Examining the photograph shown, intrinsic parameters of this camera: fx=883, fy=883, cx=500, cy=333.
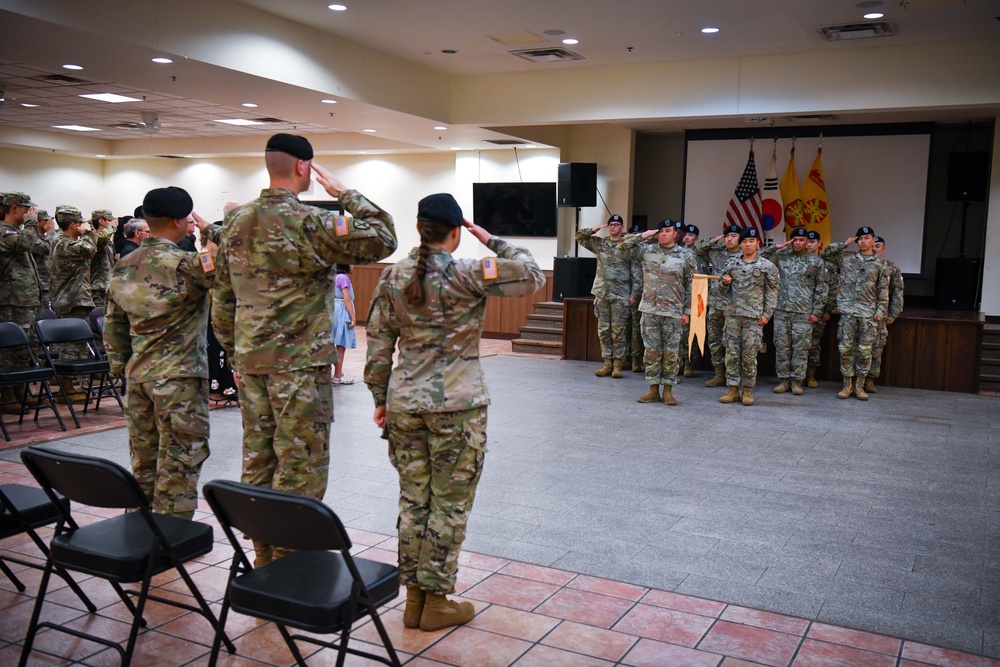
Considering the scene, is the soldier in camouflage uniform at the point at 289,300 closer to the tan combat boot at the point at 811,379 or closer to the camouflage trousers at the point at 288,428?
the camouflage trousers at the point at 288,428

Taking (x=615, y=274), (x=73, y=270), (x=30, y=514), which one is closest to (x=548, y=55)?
(x=615, y=274)

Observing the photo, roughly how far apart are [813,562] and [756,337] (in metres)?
4.81

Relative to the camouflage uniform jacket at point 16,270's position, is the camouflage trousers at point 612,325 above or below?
below

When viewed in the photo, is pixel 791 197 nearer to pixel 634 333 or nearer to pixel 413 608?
pixel 634 333

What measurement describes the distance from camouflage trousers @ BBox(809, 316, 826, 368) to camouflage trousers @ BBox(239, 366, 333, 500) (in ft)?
24.8

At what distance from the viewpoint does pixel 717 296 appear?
9836mm

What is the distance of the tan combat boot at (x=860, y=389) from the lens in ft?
29.6

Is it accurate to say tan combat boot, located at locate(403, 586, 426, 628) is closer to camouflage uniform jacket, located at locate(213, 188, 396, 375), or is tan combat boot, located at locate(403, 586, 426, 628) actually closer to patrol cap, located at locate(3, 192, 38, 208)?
camouflage uniform jacket, located at locate(213, 188, 396, 375)

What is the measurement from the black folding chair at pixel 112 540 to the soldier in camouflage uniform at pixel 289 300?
461 mm

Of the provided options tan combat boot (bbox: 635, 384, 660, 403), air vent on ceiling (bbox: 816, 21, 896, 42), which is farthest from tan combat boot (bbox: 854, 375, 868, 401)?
air vent on ceiling (bbox: 816, 21, 896, 42)

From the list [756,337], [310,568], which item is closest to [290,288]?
[310,568]

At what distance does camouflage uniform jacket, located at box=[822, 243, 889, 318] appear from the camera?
29.9 feet

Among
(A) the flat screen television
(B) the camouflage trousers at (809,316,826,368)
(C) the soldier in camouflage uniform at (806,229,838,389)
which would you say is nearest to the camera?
(C) the soldier in camouflage uniform at (806,229,838,389)

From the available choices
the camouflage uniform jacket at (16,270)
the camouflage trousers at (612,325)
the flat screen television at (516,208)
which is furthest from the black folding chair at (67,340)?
the flat screen television at (516,208)
